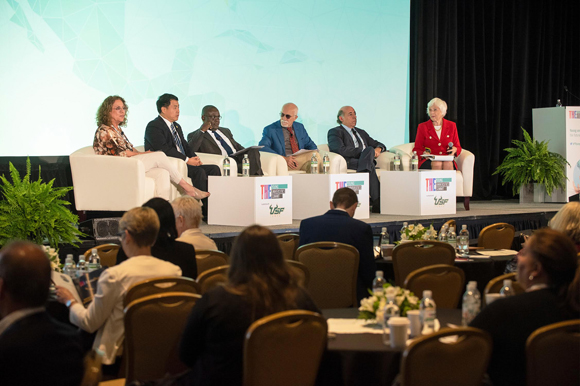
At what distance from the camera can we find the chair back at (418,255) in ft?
13.0

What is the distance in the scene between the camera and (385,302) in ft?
8.30

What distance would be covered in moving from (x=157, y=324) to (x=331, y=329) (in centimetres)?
62

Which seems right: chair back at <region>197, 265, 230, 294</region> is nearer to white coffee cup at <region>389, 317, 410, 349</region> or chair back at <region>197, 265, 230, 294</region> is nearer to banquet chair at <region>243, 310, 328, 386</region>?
banquet chair at <region>243, 310, 328, 386</region>

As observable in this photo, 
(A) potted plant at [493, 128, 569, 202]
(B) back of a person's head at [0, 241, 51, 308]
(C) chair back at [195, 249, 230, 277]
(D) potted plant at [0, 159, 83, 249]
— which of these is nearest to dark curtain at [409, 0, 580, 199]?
(A) potted plant at [493, 128, 569, 202]

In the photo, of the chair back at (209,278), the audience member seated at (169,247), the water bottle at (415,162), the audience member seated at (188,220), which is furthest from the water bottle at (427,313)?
the water bottle at (415,162)

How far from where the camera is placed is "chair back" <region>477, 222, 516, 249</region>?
5.07 m

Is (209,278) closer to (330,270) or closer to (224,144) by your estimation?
(330,270)

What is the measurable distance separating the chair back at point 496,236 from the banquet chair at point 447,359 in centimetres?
316

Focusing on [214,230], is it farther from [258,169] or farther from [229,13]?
[229,13]

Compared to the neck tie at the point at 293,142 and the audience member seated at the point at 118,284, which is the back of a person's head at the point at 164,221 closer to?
the audience member seated at the point at 118,284

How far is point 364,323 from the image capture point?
2.57m

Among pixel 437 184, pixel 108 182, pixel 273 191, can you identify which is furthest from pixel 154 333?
pixel 437 184

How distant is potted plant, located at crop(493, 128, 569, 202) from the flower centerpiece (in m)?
7.51

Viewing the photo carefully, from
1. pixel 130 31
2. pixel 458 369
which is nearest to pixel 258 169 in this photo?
pixel 130 31
